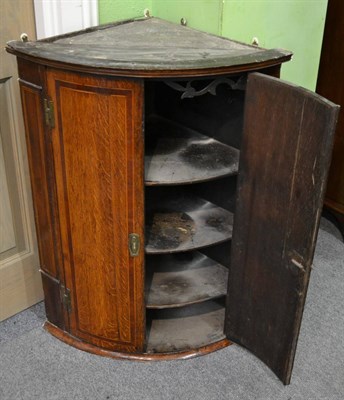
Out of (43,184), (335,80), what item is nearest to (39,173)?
(43,184)

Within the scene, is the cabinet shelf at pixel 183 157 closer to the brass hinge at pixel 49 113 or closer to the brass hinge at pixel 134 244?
the brass hinge at pixel 134 244

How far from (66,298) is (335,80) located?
154 centimetres

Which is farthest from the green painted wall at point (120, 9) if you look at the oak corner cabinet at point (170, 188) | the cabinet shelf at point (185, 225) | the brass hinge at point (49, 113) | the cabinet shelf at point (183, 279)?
the cabinet shelf at point (183, 279)

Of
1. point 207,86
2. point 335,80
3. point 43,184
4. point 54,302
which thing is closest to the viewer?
point 207,86

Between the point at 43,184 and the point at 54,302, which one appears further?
the point at 54,302

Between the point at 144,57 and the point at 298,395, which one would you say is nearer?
the point at 144,57

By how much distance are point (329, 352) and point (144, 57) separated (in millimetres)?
1254

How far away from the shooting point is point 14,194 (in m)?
2.12

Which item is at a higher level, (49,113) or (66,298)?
(49,113)

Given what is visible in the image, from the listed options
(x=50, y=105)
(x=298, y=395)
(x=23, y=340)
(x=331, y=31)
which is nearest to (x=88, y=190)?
(x=50, y=105)

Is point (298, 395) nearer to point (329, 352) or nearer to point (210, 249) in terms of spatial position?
point (329, 352)

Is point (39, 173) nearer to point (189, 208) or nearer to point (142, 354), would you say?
point (189, 208)

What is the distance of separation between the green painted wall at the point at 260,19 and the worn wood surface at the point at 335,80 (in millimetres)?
481

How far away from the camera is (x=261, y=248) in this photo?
6.02 feet
